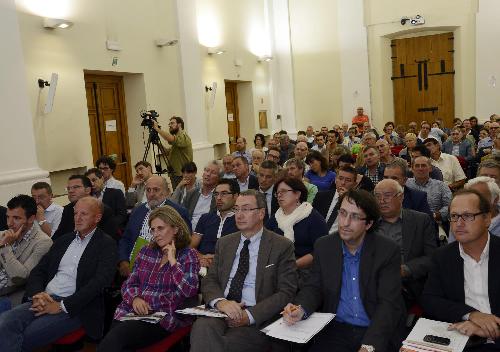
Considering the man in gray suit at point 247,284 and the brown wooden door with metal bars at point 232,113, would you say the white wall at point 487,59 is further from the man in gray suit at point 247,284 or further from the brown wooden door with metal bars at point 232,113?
the man in gray suit at point 247,284

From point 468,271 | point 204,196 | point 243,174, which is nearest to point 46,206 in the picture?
point 204,196

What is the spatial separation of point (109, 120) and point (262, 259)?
564cm

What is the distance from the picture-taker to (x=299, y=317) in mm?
2500

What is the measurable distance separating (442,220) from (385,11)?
9.14 m

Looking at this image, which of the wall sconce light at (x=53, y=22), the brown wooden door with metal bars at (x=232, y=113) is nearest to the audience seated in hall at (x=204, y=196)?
the wall sconce light at (x=53, y=22)

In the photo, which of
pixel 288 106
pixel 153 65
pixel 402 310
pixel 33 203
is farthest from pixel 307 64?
pixel 402 310

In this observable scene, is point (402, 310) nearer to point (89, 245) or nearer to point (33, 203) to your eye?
point (89, 245)

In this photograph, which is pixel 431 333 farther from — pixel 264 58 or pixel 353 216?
pixel 264 58

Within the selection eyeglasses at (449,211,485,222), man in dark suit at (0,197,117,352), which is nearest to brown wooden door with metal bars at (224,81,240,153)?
man in dark suit at (0,197,117,352)

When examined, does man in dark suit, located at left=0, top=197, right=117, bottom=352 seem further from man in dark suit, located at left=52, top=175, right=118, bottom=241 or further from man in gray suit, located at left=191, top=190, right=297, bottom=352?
man in gray suit, located at left=191, top=190, right=297, bottom=352

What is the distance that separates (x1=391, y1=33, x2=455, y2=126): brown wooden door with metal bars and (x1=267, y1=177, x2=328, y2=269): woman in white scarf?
32.5ft

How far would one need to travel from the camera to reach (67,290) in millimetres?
3350

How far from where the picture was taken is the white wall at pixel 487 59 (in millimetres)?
11344

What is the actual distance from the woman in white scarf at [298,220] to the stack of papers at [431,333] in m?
1.13
